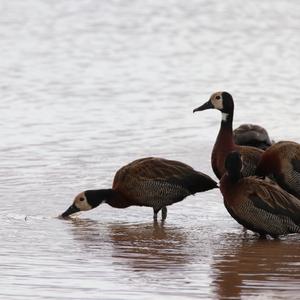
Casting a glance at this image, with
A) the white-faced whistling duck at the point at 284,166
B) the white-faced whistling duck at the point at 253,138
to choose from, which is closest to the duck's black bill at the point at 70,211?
the white-faced whistling duck at the point at 284,166

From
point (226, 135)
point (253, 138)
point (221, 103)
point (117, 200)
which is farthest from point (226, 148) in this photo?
point (117, 200)

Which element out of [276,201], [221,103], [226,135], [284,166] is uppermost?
[221,103]

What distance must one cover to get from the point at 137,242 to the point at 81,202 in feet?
4.54

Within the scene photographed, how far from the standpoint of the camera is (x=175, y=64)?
Result: 90.8ft

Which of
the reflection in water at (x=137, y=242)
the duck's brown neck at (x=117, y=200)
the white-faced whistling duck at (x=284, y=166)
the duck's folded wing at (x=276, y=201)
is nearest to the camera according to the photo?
the reflection in water at (x=137, y=242)

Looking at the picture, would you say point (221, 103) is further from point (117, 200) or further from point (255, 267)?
point (255, 267)

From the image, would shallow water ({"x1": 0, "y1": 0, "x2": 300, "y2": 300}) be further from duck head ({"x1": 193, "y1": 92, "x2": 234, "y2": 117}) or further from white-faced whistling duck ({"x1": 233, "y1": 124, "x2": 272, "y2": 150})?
duck head ({"x1": 193, "y1": 92, "x2": 234, "y2": 117})

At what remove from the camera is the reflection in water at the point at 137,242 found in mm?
Result: 12078

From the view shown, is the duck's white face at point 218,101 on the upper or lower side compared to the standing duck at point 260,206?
upper

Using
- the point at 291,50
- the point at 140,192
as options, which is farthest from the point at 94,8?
the point at 140,192

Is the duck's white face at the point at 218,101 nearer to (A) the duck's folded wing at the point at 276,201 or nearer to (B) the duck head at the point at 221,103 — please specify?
(B) the duck head at the point at 221,103

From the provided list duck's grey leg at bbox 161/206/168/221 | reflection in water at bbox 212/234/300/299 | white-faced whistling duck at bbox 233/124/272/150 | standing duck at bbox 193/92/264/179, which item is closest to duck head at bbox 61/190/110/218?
duck's grey leg at bbox 161/206/168/221

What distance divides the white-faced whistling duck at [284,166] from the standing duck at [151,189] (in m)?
0.61

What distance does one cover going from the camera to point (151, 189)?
14383 mm
